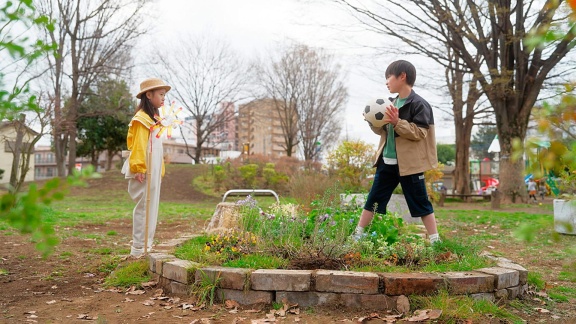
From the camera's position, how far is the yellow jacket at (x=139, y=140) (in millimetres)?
4598

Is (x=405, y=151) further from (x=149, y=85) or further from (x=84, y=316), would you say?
(x=84, y=316)

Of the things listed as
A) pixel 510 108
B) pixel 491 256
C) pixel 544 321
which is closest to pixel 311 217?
pixel 491 256

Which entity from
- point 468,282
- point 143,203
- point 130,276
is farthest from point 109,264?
point 468,282

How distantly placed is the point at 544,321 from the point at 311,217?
8.24 feet

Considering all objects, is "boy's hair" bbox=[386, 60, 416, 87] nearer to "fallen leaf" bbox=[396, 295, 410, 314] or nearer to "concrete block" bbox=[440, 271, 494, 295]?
"concrete block" bbox=[440, 271, 494, 295]

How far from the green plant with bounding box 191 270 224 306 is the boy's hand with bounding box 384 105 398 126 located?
1857 millimetres

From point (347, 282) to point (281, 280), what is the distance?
433 mm

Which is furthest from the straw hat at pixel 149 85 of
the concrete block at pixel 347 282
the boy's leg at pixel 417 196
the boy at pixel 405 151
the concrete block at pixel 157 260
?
the concrete block at pixel 347 282

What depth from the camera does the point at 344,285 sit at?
319 centimetres

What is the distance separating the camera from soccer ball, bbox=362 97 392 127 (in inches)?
162

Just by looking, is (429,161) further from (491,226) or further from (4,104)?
(491,226)

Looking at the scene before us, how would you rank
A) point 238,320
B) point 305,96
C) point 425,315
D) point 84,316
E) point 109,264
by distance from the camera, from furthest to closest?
point 305,96 < point 109,264 < point 84,316 < point 238,320 < point 425,315

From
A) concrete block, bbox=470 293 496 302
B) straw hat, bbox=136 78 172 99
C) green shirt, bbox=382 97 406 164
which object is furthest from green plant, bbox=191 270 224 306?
straw hat, bbox=136 78 172 99

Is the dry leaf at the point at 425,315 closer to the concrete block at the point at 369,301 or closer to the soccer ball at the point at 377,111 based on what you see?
the concrete block at the point at 369,301
